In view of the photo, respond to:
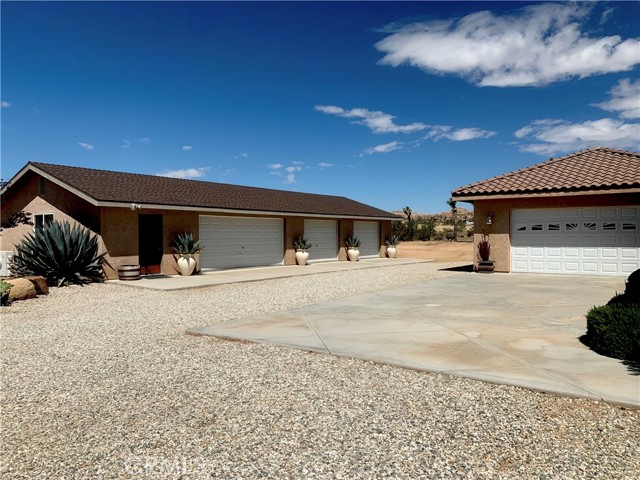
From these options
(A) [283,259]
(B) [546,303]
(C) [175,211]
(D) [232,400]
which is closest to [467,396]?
(D) [232,400]

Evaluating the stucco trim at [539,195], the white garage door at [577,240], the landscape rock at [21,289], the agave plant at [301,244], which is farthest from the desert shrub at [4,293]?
the white garage door at [577,240]

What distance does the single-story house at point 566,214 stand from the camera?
15.1m

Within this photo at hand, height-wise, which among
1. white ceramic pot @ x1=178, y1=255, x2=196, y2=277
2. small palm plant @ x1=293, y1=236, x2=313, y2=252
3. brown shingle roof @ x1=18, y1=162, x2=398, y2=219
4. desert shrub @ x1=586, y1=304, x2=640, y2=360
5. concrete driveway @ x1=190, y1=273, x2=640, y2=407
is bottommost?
concrete driveway @ x1=190, y1=273, x2=640, y2=407

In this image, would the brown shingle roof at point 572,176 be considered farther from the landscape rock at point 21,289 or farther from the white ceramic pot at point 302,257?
the landscape rock at point 21,289

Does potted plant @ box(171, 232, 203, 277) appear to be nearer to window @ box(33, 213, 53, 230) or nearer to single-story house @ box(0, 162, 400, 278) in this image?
single-story house @ box(0, 162, 400, 278)

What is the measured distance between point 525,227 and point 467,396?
14.3m

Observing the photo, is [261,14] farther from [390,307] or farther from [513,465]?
[513,465]

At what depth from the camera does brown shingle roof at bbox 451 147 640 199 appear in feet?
49.5

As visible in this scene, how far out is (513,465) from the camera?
3.03 m

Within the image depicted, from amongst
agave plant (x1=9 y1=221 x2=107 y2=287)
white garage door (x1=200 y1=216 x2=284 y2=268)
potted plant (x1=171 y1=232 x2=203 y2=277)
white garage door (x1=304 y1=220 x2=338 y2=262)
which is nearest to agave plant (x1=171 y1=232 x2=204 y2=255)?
potted plant (x1=171 y1=232 x2=203 y2=277)

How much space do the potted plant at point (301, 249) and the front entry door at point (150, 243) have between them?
7.26 metres

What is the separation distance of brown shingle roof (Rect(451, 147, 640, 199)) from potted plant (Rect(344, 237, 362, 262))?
8.45 meters

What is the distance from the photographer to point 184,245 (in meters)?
17.0

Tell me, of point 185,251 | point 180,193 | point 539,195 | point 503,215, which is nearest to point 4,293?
point 185,251
